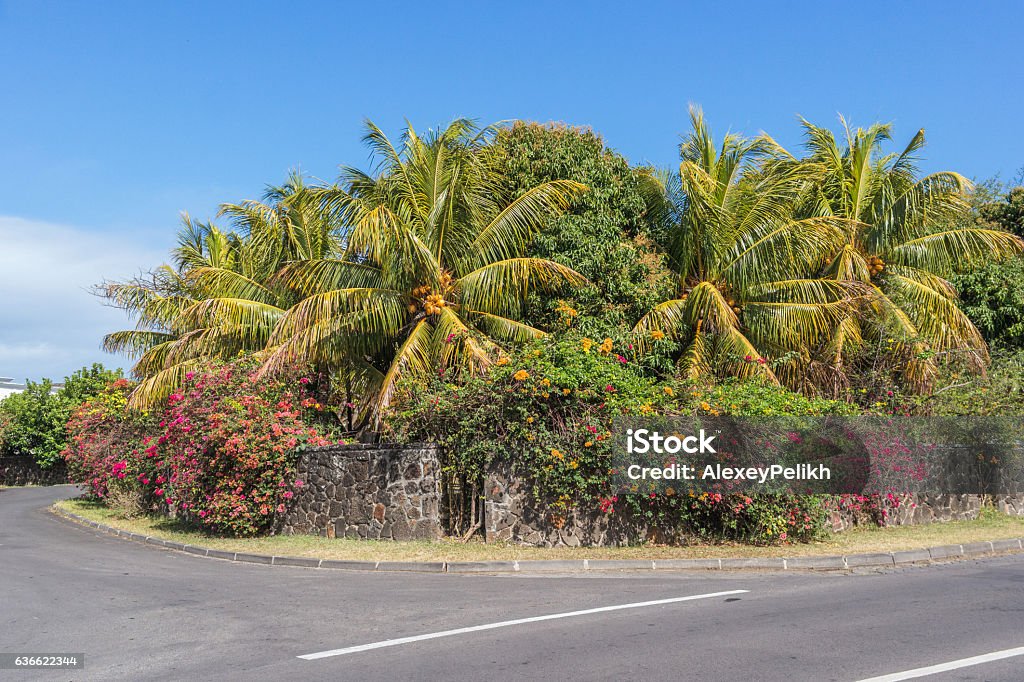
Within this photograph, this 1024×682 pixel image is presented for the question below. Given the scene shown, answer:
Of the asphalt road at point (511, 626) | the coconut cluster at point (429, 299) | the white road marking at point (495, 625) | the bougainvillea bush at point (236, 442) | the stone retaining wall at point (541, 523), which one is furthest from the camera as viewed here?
the coconut cluster at point (429, 299)

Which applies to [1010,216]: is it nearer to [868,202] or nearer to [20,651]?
[868,202]

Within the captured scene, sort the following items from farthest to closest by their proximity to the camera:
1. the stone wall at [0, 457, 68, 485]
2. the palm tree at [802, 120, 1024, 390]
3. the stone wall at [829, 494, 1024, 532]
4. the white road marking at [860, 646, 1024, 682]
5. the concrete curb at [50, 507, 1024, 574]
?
the stone wall at [0, 457, 68, 485] → the palm tree at [802, 120, 1024, 390] → the stone wall at [829, 494, 1024, 532] → the concrete curb at [50, 507, 1024, 574] → the white road marking at [860, 646, 1024, 682]

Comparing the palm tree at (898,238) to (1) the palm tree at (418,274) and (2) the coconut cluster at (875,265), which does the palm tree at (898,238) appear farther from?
(1) the palm tree at (418,274)

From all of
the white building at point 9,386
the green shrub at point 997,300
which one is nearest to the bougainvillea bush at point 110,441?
the green shrub at point 997,300

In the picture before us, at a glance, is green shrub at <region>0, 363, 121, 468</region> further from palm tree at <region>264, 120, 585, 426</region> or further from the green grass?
the green grass

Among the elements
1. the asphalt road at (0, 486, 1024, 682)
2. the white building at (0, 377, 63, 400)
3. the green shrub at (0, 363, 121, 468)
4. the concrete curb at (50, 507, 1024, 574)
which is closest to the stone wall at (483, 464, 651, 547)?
the concrete curb at (50, 507, 1024, 574)

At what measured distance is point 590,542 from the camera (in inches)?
554

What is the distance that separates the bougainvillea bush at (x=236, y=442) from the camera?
15.8 m

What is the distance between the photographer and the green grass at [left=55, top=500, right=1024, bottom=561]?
13.1m

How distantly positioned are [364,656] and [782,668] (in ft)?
11.1

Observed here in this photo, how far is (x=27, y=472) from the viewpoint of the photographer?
4772 cm

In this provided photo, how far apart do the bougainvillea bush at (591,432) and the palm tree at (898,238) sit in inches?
302

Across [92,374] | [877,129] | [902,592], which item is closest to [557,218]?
[877,129]

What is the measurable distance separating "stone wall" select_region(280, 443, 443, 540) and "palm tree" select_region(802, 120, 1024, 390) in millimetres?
11239
